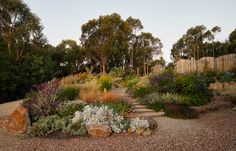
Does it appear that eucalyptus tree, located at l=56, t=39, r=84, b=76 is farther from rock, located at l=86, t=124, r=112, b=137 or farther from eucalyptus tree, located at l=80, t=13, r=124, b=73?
rock, located at l=86, t=124, r=112, b=137

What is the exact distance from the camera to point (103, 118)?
745 centimetres

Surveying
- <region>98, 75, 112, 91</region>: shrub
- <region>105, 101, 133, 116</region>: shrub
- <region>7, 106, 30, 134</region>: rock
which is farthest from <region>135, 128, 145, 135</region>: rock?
<region>98, 75, 112, 91</region>: shrub

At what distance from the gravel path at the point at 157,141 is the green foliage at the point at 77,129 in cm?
20

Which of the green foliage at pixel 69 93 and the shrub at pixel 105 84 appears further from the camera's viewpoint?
the shrub at pixel 105 84

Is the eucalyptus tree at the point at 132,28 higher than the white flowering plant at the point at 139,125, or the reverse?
the eucalyptus tree at the point at 132,28

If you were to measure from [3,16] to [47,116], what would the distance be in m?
21.7

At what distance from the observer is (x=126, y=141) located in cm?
643

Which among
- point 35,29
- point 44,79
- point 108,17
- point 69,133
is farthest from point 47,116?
point 108,17

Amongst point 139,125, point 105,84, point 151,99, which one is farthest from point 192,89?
point 139,125

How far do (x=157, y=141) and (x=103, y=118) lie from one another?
173cm

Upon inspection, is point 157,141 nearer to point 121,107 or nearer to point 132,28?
point 121,107

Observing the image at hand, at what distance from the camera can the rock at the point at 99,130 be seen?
698 centimetres

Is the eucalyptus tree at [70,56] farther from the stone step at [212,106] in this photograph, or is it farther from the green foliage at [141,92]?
the stone step at [212,106]

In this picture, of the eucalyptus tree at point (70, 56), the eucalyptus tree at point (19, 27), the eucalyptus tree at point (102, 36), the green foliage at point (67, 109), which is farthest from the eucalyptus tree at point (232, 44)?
the green foliage at point (67, 109)
